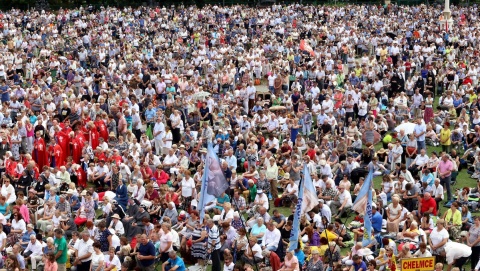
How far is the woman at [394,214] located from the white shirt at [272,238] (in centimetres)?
247

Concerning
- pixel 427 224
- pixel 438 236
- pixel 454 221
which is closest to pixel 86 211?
pixel 427 224

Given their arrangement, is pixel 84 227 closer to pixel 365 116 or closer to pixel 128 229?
pixel 128 229

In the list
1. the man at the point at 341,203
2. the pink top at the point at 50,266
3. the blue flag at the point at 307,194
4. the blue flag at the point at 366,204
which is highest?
the blue flag at the point at 307,194

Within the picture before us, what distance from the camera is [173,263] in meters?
17.1

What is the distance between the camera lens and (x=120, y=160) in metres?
22.9

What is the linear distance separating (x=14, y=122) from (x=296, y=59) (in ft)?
44.1

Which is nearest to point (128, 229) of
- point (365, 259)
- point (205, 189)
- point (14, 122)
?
point (205, 189)

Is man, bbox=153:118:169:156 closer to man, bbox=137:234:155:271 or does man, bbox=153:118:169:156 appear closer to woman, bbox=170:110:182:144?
woman, bbox=170:110:182:144

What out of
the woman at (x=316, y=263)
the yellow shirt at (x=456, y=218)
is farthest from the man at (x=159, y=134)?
the woman at (x=316, y=263)

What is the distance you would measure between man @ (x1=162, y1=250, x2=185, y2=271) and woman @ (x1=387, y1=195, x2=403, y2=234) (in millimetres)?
4405

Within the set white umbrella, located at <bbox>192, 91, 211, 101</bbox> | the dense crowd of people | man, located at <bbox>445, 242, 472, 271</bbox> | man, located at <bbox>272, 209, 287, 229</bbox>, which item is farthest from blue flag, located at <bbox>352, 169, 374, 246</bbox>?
white umbrella, located at <bbox>192, 91, 211, 101</bbox>

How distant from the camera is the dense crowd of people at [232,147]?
1786 cm

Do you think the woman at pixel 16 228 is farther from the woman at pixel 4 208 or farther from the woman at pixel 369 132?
the woman at pixel 369 132

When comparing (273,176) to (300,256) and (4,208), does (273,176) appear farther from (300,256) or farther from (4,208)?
(4,208)
